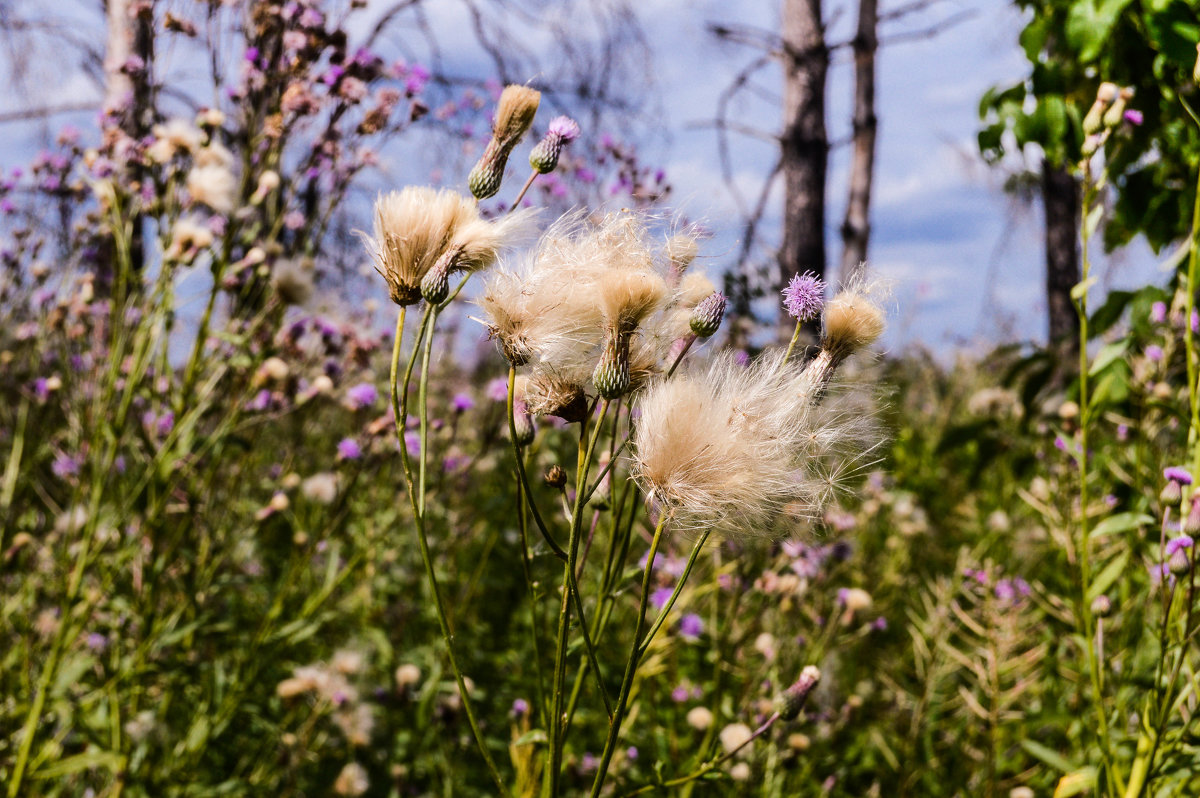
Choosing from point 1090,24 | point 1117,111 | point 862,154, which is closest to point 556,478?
point 1117,111

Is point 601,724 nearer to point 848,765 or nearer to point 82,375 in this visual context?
point 848,765

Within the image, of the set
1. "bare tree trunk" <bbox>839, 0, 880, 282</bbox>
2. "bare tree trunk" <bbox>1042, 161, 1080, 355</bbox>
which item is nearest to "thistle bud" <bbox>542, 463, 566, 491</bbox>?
"bare tree trunk" <bbox>839, 0, 880, 282</bbox>

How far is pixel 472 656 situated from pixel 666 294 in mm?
2452

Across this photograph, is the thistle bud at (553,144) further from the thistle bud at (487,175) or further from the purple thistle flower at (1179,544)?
the purple thistle flower at (1179,544)

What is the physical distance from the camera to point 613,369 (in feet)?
2.68

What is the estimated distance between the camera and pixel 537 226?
3.34 ft

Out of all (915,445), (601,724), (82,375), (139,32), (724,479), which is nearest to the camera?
(724,479)

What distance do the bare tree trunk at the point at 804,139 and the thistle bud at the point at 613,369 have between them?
323cm

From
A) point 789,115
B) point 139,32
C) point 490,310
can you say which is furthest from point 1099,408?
point 139,32

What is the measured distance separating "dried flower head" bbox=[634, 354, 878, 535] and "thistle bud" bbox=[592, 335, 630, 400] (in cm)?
4

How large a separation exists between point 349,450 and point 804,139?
2811 millimetres

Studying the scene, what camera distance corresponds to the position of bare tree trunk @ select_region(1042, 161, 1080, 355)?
554cm

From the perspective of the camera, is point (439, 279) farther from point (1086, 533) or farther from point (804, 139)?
point (804, 139)

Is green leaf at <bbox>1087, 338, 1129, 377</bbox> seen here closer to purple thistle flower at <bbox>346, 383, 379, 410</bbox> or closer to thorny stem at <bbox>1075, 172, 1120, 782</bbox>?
thorny stem at <bbox>1075, 172, 1120, 782</bbox>
